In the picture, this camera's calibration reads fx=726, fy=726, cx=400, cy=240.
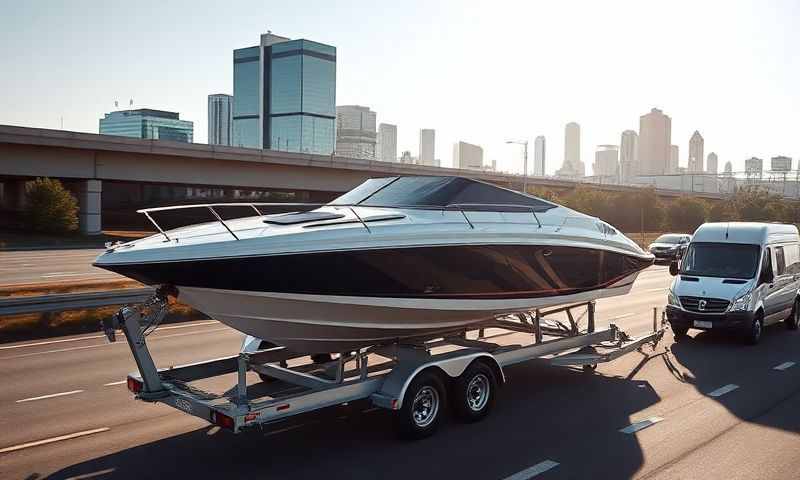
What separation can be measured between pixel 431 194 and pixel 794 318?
10.5 meters

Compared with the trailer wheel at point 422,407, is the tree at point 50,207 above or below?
above

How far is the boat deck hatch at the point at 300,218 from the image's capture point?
25.9ft

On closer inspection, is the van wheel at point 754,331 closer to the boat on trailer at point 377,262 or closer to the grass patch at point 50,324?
the boat on trailer at point 377,262

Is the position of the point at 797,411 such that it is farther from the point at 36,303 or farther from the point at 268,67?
the point at 268,67

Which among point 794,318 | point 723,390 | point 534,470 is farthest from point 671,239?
point 534,470

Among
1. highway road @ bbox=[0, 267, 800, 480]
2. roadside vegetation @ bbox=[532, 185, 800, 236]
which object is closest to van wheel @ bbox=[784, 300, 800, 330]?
highway road @ bbox=[0, 267, 800, 480]

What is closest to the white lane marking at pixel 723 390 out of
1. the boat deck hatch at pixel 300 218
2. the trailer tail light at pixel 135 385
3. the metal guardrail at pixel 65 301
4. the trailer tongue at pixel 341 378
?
the trailer tongue at pixel 341 378

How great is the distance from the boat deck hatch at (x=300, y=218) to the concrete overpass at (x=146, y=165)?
3913 cm

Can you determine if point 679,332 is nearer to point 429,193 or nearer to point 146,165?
point 429,193

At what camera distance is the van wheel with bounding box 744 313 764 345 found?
13219mm

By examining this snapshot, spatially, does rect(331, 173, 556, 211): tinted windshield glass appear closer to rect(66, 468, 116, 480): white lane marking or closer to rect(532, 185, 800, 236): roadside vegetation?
rect(66, 468, 116, 480): white lane marking

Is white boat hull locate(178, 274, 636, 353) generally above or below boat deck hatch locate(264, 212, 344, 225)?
below

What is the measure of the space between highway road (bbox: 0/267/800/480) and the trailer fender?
20.6 inches

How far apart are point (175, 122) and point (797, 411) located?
146 metres
